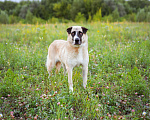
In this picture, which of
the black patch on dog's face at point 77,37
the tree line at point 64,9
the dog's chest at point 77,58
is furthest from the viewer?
the tree line at point 64,9

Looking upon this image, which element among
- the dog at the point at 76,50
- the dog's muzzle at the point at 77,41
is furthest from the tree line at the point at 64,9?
the dog's muzzle at the point at 77,41

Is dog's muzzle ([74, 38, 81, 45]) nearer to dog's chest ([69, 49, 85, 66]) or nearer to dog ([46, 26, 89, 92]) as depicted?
dog ([46, 26, 89, 92])

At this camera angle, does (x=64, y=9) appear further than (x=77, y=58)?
Yes

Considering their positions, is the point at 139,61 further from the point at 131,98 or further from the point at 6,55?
the point at 6,55

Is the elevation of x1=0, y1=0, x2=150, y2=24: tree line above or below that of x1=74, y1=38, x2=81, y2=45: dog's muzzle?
above

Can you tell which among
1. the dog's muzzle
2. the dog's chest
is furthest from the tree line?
the dog's muzzle

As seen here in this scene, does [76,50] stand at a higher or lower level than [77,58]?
higher

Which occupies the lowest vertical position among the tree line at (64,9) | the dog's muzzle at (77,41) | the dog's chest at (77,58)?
the dog's chest at (77,58)

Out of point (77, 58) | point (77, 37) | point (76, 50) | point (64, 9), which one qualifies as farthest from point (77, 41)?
point (64, 9)

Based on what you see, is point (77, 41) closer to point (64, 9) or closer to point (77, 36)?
point (77, 36)

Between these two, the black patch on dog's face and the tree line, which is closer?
the black patch on dog's face

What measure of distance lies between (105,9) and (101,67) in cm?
2980

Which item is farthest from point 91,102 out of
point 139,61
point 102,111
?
point 139,61

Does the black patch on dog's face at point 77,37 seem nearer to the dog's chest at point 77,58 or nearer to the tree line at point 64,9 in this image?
the dog's chest at point 77,58
